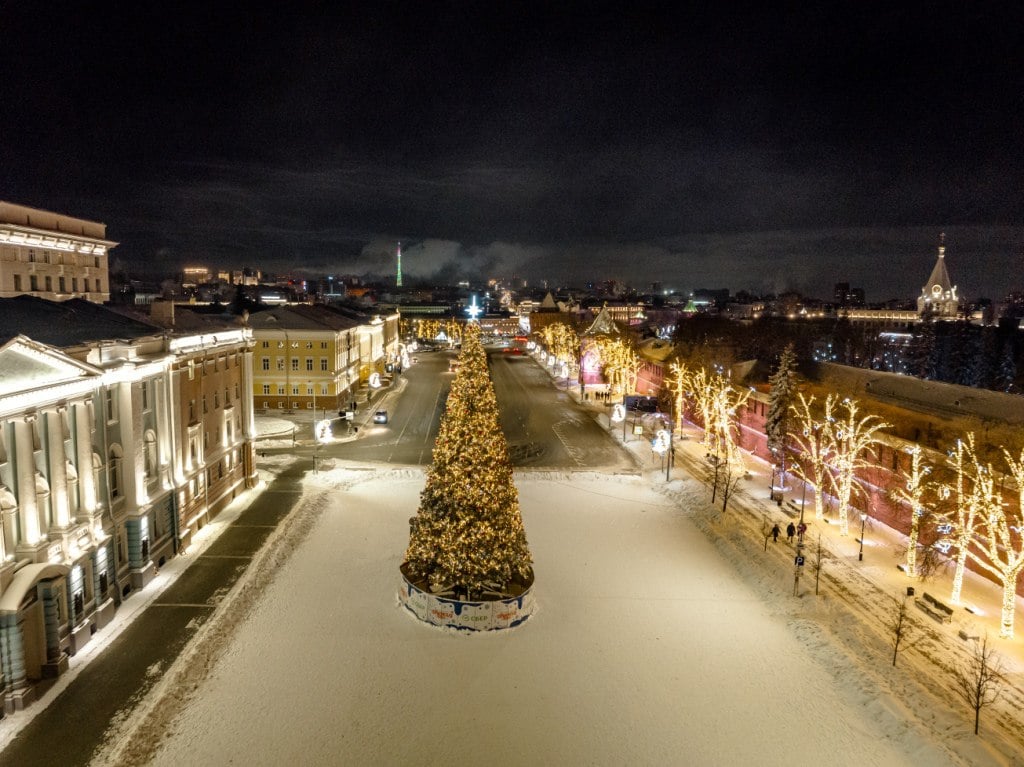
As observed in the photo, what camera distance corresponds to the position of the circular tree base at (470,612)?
58.0ft

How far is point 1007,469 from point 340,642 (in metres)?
21.2

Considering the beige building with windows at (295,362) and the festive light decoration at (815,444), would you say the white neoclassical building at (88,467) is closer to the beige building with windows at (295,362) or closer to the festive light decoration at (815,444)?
the beige building with windows at (295,362)

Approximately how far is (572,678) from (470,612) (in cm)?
335

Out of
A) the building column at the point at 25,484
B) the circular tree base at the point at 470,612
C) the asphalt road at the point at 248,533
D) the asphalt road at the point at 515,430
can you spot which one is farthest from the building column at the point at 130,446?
the asphalt road at the point at 515,430

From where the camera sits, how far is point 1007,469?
21.3m

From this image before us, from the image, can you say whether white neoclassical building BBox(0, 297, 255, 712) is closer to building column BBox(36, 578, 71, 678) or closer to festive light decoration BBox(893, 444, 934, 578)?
building column BBox(36, 578, 71, 678)

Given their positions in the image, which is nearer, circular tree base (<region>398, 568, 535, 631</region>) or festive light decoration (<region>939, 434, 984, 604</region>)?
circular tree base (<region>398, 568, 535, 631</region>)

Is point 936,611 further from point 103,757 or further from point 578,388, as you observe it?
point 578,388

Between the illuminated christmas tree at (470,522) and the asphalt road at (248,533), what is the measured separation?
664 centimetres

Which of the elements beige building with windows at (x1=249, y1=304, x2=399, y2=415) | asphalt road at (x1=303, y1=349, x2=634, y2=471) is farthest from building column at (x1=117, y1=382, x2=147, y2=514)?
beige building with windows at (x1=249, y1=304, x2=399, y2=415)

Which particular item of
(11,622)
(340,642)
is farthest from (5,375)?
(340,642)

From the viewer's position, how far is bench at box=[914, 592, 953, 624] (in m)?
18.4

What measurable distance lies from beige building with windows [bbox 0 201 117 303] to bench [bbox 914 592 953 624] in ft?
132

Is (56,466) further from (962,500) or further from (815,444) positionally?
(815,444)
